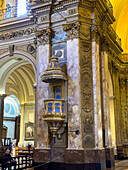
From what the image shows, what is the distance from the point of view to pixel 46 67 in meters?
9.43

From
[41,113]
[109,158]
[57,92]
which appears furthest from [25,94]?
[109,158]

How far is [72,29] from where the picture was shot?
9.12m

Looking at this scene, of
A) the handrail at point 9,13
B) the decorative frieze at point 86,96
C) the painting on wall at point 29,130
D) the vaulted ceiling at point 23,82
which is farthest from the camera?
the vaulted ceiling at point 23,82

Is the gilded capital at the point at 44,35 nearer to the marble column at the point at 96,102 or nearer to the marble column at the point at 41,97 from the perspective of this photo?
the marble column at the point at 41,97

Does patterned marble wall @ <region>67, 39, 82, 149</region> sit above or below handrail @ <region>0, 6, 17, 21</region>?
below

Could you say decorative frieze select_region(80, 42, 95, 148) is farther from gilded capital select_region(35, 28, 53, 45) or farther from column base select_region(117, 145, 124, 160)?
column base select_region(117, 145, 124, 160)

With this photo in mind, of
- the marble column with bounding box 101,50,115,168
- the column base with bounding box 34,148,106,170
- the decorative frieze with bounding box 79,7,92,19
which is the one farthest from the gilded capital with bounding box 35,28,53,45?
the column base with bounding box 34,148,106,170

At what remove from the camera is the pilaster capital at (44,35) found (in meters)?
9.63

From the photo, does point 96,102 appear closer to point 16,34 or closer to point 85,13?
point 85,13

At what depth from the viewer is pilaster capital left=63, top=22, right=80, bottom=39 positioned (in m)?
9.03

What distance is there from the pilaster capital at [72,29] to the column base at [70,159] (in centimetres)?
419

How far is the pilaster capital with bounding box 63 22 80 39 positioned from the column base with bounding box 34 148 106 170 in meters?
4.19

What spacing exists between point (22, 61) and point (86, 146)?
5.69 m

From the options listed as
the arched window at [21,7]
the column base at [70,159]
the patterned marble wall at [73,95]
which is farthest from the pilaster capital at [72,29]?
the column base at [70,159]
